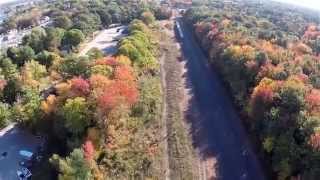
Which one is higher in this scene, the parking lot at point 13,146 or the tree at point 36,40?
the parking lot at point 13,146

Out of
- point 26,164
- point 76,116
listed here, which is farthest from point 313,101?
point 26,164

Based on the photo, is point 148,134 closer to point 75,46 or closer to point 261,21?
point 75,46

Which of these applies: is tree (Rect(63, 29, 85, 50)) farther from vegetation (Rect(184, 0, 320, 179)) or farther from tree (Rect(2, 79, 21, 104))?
tree (Rect(2, 79, 21, 104))

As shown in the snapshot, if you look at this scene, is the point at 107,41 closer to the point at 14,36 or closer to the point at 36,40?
the point at 36,40

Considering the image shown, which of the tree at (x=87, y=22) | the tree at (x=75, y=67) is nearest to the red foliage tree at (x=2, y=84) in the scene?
the tree at (x=75, y=67)

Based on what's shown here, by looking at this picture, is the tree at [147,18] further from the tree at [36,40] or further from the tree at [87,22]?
the tree at [36,40]

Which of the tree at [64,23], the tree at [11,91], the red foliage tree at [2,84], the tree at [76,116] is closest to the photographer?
the tree at [76,116]

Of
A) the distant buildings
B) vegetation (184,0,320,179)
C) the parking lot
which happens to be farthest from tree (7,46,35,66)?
vegetation (184,0,320,179)
